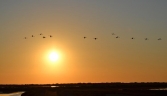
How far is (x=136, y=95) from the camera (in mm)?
55906

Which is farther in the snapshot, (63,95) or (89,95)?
(89,95)

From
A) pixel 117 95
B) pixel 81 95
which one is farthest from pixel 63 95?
pixel 117 95

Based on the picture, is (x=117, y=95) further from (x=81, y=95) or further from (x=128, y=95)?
(x=81, y=95)

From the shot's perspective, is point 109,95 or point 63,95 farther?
point 109,95

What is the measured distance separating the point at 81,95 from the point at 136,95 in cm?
993

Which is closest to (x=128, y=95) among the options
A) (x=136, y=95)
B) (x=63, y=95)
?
(x=136, y=95)

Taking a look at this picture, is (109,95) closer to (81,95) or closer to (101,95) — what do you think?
(101,95)

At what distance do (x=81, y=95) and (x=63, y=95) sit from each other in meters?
6.25

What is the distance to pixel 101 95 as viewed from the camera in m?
57.4

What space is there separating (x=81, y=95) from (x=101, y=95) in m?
3.83

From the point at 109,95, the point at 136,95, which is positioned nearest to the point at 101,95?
the point at 109,95

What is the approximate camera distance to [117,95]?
56.8 meters

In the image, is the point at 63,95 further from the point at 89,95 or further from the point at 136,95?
the point at 136,95

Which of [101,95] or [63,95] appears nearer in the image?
[63,95]
